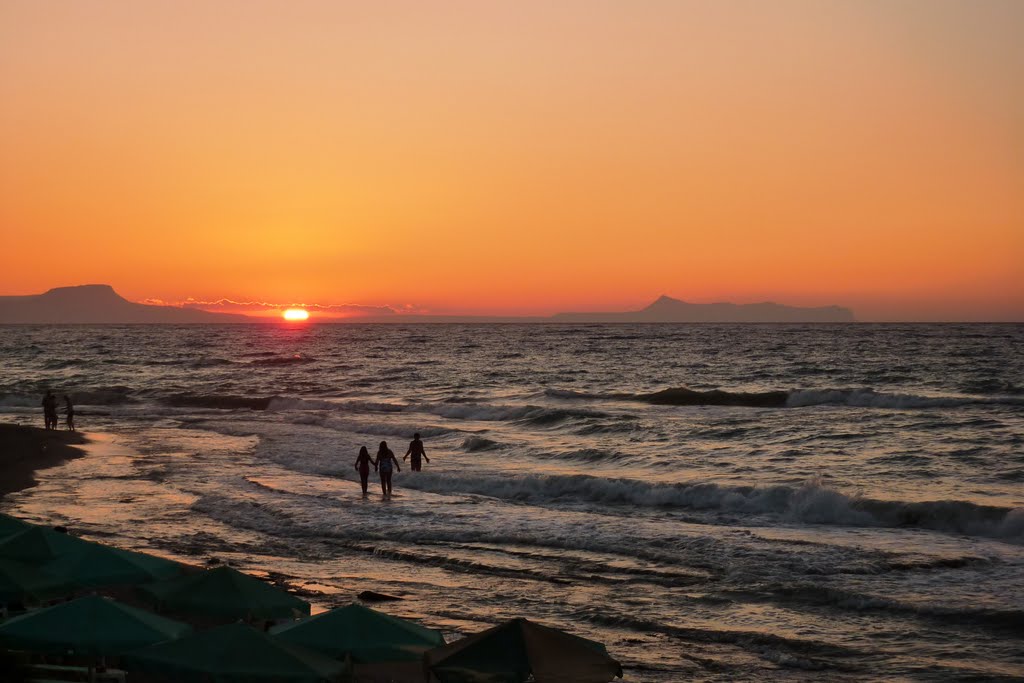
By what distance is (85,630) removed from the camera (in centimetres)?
1116

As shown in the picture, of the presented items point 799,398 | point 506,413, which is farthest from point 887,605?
point 799,398

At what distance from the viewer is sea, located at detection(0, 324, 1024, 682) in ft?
49.4

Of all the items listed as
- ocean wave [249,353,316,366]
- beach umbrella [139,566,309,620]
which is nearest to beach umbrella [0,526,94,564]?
beach umbrella [139,566,309,620]

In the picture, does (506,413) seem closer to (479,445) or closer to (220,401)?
(479,445)

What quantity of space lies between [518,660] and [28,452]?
31029 millimetres

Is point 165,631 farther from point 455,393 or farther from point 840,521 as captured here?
point 455,393

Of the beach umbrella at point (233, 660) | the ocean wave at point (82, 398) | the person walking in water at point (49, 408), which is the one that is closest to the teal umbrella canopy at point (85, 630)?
the beach umbrella at point (233, 660)

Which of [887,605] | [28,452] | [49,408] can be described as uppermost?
[49,408]

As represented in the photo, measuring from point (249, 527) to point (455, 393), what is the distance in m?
45.9

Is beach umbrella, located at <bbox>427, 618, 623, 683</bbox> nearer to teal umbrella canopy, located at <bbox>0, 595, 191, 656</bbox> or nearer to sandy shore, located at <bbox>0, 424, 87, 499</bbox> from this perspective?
teal umbrella canopy, located at <bbox>0, 595, 191, 656</bbox>

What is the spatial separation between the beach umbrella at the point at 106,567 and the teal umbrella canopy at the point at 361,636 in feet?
11.5

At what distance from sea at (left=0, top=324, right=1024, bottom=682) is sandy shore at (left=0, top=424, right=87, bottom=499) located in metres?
1.19

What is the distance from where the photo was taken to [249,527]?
2309 cm

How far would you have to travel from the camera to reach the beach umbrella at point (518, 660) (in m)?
10.4
